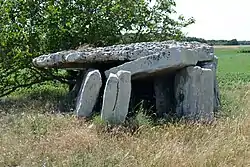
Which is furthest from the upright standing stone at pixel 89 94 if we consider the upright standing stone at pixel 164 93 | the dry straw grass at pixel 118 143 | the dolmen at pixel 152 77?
the upright standing stone at pixel 164 93

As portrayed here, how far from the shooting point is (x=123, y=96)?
7602 millimetres

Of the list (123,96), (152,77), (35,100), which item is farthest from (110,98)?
(35,100)

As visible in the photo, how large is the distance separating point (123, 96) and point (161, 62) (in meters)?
1.04

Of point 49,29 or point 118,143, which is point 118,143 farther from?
point 49,29

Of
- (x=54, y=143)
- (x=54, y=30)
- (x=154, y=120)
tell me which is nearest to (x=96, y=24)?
(x=54, y=30)

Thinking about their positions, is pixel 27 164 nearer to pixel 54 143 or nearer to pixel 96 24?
→ pixel 54 143

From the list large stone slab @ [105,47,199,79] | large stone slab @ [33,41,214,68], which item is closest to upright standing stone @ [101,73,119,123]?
large stone slab @ [105,47,199,79]

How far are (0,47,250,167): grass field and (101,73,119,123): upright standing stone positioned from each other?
1.06ft

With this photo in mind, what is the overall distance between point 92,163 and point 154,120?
9.71 ft

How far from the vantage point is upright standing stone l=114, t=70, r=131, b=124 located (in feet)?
24.6

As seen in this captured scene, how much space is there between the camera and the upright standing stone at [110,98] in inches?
293

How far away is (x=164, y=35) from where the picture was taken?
41.5 feet

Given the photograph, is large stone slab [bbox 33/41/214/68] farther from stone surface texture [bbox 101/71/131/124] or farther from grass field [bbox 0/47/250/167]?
grass field [bbox 0/47/250/167]

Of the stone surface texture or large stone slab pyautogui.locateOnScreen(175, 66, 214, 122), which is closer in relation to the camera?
the stone surface texture
